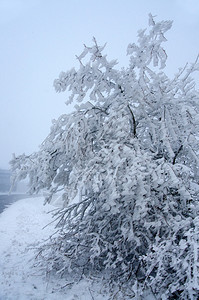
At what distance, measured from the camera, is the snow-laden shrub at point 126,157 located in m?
3.84

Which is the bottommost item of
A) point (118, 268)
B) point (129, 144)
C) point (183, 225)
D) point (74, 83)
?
point (118, 268)

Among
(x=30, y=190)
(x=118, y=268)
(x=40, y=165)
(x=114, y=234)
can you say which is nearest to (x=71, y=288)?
(x=118, y=268)

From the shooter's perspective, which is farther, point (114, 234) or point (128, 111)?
point (114, 234)

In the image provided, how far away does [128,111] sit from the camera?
189 inches

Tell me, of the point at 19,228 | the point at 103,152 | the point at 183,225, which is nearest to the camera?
the point at 183,225

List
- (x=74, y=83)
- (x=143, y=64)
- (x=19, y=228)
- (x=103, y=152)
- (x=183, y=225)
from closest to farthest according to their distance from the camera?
(x=183, y=225) → (x=103, y=152) → (x=143, y=64) → (x=74, y=83) → (x=19, y=228)

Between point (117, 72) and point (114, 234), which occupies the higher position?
point (117, 72)

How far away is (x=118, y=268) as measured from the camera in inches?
201

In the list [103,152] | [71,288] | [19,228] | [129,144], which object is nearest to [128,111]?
[129,144]

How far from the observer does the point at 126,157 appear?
12.7 feet

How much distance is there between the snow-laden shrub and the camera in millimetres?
3836

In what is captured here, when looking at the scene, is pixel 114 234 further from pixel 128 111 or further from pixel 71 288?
pixel 128 111

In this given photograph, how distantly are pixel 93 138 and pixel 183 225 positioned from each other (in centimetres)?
247

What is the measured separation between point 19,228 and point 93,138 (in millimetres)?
10361
